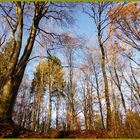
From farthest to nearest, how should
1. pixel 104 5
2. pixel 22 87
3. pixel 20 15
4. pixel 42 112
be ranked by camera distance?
1. pixel 22 87
2. pixel 42 112
3. pixel 104 5
4. pixel 20 15

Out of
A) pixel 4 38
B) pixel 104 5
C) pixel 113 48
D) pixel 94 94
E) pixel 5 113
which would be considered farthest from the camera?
pixel 94 94

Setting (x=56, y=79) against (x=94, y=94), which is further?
(x=94, y=94)

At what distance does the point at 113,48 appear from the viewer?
22328mm

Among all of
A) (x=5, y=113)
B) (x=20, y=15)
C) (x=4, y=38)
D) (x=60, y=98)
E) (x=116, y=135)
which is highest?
(x=4, y=38)

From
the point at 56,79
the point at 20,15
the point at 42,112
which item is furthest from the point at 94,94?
the point at 20,15

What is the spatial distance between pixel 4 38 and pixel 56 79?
8.45 meters

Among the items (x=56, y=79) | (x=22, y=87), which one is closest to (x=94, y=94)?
(x=56, y=79)

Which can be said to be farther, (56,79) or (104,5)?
(56,79)

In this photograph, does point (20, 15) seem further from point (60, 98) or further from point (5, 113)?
point (60, 98)

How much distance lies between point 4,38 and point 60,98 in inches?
471

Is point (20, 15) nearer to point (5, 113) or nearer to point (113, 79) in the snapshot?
point (5, 113)

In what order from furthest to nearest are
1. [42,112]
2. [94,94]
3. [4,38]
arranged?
[42,112], [94,94], [4,38]

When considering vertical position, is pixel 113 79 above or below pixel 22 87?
below

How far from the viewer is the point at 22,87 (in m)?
32.2
